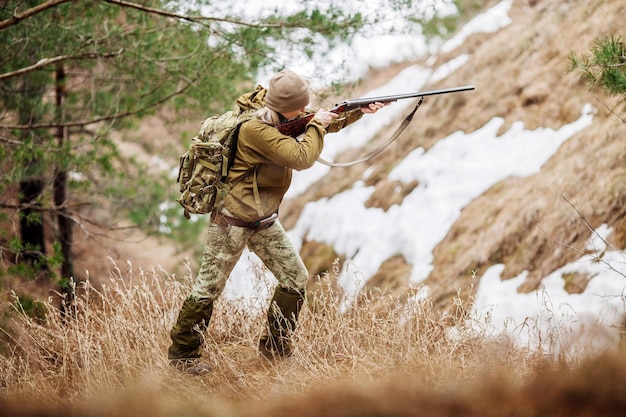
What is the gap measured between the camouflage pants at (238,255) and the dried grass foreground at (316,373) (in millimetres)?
411

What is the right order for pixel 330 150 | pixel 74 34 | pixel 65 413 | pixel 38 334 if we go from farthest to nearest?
pixel 330 150, pixel 74 34, pixel 38 334, pixel 65 413

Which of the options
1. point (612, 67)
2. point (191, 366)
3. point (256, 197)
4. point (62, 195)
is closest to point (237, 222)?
point (256, 197)

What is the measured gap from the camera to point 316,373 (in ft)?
12.9

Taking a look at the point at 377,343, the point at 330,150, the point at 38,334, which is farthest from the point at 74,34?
the point at 330,150

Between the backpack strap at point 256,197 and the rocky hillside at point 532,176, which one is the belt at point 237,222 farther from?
the rocky hillside at point 532,176

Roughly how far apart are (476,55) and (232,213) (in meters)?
8.16

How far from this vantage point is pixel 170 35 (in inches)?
326

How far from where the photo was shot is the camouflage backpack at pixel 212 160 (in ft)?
13.6

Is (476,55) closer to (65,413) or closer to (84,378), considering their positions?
(84,378)

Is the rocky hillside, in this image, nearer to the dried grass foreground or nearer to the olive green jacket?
the dried grass foreground

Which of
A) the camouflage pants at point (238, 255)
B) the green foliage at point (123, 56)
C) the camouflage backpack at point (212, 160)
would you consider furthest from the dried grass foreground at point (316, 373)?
the green foliage at point (123, 56)

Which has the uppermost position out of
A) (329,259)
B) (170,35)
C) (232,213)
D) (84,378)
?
(170,35)

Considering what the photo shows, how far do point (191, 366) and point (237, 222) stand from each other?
1050 millimetres

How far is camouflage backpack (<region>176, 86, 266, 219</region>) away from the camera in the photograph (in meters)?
4.14
